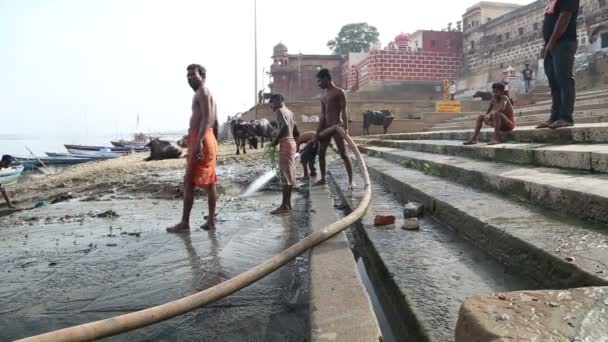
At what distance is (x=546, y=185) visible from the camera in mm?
2842

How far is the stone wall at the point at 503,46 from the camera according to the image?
32.1 m

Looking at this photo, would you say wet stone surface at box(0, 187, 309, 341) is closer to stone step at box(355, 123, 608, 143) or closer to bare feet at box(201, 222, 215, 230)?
bare feet at box(201, 222, 215, 230)

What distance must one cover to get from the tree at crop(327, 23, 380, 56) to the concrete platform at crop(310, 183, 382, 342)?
57.1 meters

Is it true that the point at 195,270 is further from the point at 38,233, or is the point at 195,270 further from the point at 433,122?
the point at 433,122

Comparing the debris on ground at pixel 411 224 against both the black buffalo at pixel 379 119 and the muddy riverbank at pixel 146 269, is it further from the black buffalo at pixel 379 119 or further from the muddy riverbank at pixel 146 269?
the black buffalo at pixel 379 119

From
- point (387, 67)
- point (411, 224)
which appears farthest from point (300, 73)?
point (411, 224)

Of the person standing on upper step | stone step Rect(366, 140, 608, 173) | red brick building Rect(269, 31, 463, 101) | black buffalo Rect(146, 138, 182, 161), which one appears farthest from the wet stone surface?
red brick building Rect(269, 31, 463, 101)

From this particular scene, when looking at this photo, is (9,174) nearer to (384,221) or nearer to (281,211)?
(281,211)

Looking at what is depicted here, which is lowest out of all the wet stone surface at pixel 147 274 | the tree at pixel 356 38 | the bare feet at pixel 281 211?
the wet stone surface at pixel 147 274

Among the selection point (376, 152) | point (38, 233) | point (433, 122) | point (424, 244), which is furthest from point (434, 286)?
point (433, 122)

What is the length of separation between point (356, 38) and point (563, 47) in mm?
55641

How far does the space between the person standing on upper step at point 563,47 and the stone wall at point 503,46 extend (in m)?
27.9

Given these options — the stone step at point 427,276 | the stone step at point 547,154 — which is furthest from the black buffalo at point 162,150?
the stone step at point 427,276

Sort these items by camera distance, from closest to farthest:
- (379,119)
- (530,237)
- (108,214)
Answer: (530,237) < (108,214) < (379,119)
